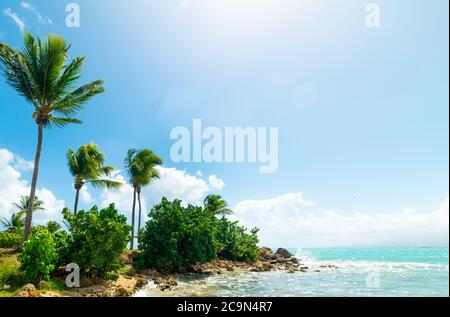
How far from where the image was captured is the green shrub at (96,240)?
11.9m

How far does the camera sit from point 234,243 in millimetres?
30406

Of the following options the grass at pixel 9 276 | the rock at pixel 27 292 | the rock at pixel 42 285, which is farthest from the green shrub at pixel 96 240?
the rock at pixel 27 292

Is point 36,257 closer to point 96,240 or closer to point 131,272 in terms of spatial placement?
point 96,240

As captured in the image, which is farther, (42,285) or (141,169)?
(141,169)

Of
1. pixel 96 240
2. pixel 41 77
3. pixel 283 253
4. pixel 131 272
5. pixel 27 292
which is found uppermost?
pixel 41 77

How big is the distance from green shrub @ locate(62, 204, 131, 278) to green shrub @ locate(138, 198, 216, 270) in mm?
5769

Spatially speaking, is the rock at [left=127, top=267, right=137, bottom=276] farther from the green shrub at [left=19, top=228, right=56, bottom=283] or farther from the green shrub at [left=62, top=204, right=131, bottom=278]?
the green shrub at [left=19, top=228, right=56, bottom=283]

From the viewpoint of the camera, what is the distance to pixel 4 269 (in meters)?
10.5

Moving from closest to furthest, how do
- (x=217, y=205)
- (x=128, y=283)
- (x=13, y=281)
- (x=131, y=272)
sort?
(x=13, y=281) < (x=128, y=283) < (x=131, y=272) < (x=217, y=205)

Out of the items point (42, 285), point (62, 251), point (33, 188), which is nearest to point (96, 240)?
point (62, 251)

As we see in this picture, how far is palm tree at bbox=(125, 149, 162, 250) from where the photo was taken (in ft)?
87.7

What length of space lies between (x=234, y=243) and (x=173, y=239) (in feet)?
43.0

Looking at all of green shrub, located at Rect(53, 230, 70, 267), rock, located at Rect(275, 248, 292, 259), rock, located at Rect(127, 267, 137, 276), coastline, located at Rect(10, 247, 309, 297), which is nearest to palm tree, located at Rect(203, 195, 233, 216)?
rock, located at Rect(275, 248, 292, 259)

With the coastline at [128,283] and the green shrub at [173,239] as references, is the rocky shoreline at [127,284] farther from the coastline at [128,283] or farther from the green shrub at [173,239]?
the green shrub at [173,239]
